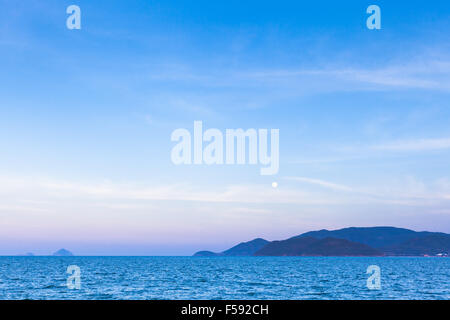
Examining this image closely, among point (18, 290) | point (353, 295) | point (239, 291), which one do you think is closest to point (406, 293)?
point (353, 295)
